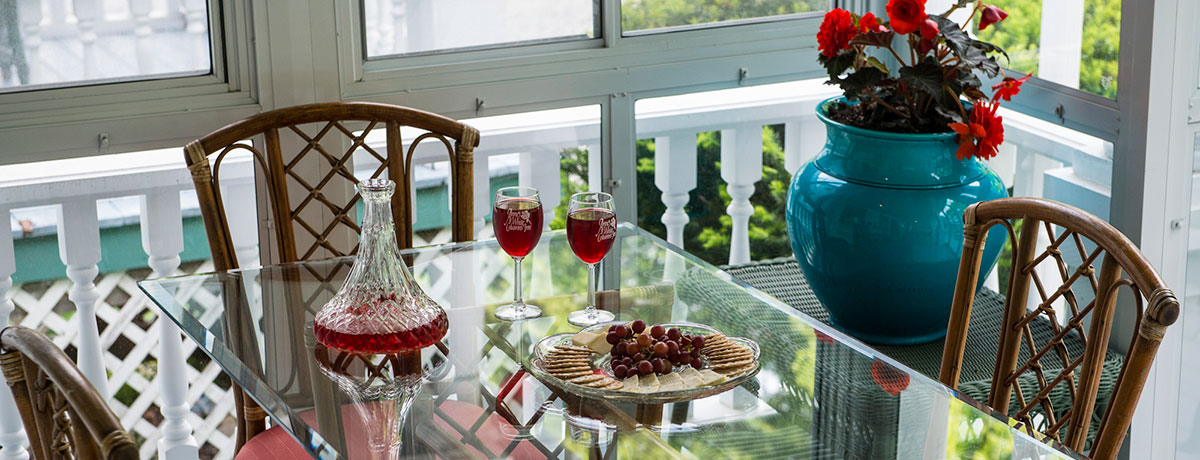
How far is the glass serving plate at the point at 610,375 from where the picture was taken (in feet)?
4.28

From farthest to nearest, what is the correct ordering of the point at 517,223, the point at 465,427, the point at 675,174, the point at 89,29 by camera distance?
the point at 675,174, the point at 89,29, the point at 517,223, the point at 465,427

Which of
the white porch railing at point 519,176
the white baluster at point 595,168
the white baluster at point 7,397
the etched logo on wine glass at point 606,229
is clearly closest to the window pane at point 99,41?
the white porch railing at point 519,176

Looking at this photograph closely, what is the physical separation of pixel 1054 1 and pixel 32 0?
181cm

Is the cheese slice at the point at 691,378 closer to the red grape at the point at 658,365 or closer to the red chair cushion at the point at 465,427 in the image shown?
the red grape at the point at 658,365

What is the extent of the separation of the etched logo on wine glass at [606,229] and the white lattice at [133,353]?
1.13 meters

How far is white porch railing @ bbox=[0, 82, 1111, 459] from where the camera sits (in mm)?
2160

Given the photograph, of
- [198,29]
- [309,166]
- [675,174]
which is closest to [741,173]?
[675,174]

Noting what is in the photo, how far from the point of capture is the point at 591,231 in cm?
151

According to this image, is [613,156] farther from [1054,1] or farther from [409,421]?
[409,421]

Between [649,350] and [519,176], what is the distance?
1.20 meters

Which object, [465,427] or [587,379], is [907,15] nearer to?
[587,379]

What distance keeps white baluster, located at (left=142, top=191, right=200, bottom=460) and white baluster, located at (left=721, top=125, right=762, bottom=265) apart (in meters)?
1.17

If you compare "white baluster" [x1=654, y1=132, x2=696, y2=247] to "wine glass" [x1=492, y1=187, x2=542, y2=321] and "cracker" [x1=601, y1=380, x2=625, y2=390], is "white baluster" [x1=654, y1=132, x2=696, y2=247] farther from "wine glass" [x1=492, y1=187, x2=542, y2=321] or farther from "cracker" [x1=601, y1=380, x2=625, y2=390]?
"cracker" [x1=601, y1=380, x2=625, y2=390]

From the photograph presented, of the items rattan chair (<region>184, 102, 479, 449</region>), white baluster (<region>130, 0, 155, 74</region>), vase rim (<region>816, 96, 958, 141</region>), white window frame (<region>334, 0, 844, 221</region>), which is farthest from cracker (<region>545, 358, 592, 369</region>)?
white baluster (<region>130, 0, 155, 74</region>)
